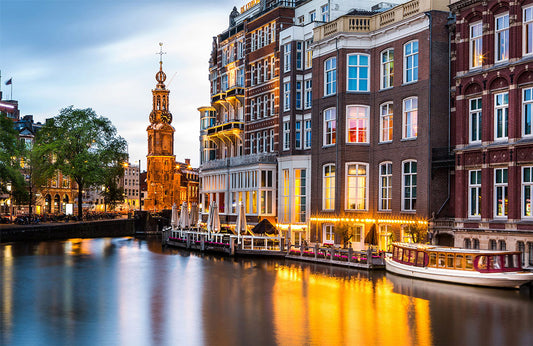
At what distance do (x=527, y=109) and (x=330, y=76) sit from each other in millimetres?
19066

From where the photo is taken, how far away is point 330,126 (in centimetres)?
5456

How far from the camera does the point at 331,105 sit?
5403cm

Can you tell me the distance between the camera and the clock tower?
14238cm

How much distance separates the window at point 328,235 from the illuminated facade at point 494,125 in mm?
13339

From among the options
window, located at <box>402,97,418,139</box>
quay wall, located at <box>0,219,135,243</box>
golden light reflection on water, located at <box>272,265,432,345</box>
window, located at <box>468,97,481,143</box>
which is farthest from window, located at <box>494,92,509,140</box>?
quay wall, located at <box>0,219,135,243</box>

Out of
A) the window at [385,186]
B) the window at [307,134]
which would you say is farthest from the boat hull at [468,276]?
the window at [307,134]

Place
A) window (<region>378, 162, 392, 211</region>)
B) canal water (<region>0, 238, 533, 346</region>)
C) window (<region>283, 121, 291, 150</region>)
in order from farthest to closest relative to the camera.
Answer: window (<region>283, 121, 291, 150</region>)
window (<region>378, 162, 392, 211</region>)
canal water (<region>0, 238, 533, 346</region>)

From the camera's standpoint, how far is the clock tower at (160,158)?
467 feet

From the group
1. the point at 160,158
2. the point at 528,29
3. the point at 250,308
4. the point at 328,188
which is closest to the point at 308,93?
the point at 328,188

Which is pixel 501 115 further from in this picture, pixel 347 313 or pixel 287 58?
pixel 287 58

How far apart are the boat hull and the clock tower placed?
348 feet

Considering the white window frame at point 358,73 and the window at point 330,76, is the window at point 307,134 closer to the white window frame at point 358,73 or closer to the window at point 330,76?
the window at point 330,76

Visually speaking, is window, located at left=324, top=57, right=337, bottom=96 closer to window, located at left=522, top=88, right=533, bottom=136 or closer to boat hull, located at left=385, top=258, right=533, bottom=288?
window, located at left=522, top=88, right=533, bottom=136

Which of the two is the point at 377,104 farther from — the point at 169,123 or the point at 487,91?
the point at 169,123
